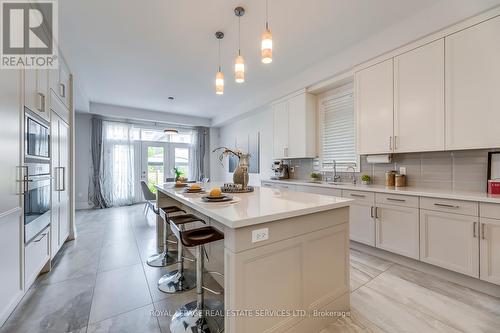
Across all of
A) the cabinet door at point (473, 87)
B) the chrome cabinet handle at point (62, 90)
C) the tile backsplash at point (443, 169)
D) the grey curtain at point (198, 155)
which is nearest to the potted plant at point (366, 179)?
the tile backsplash at point (443, 169)

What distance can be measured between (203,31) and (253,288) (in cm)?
296

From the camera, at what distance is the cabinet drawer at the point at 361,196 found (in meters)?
2.78

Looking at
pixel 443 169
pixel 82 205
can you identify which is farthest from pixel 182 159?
pixel 443 169

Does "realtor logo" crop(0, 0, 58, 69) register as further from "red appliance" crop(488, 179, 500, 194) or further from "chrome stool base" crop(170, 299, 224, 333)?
"red appliance" crop(488, 179, 500, 194)

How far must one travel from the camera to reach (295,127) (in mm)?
4273

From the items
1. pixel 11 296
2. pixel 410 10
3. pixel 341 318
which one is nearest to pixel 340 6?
pixel 410 10

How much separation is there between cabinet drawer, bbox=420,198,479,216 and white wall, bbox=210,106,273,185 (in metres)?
3.50

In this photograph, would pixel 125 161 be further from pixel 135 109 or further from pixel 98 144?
pixel 135 109

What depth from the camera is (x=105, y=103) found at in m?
5.91

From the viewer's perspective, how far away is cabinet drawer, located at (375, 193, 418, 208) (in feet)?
7.90

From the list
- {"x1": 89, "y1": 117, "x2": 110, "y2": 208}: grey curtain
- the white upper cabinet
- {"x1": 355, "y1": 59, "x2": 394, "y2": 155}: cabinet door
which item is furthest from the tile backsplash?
{"x1": 89, "y1": 117, "x2": 110, "y2": 208}: grey curtain

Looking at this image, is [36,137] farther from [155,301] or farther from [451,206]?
[451,206]

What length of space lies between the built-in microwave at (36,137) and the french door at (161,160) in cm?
435

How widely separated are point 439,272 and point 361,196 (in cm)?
107
